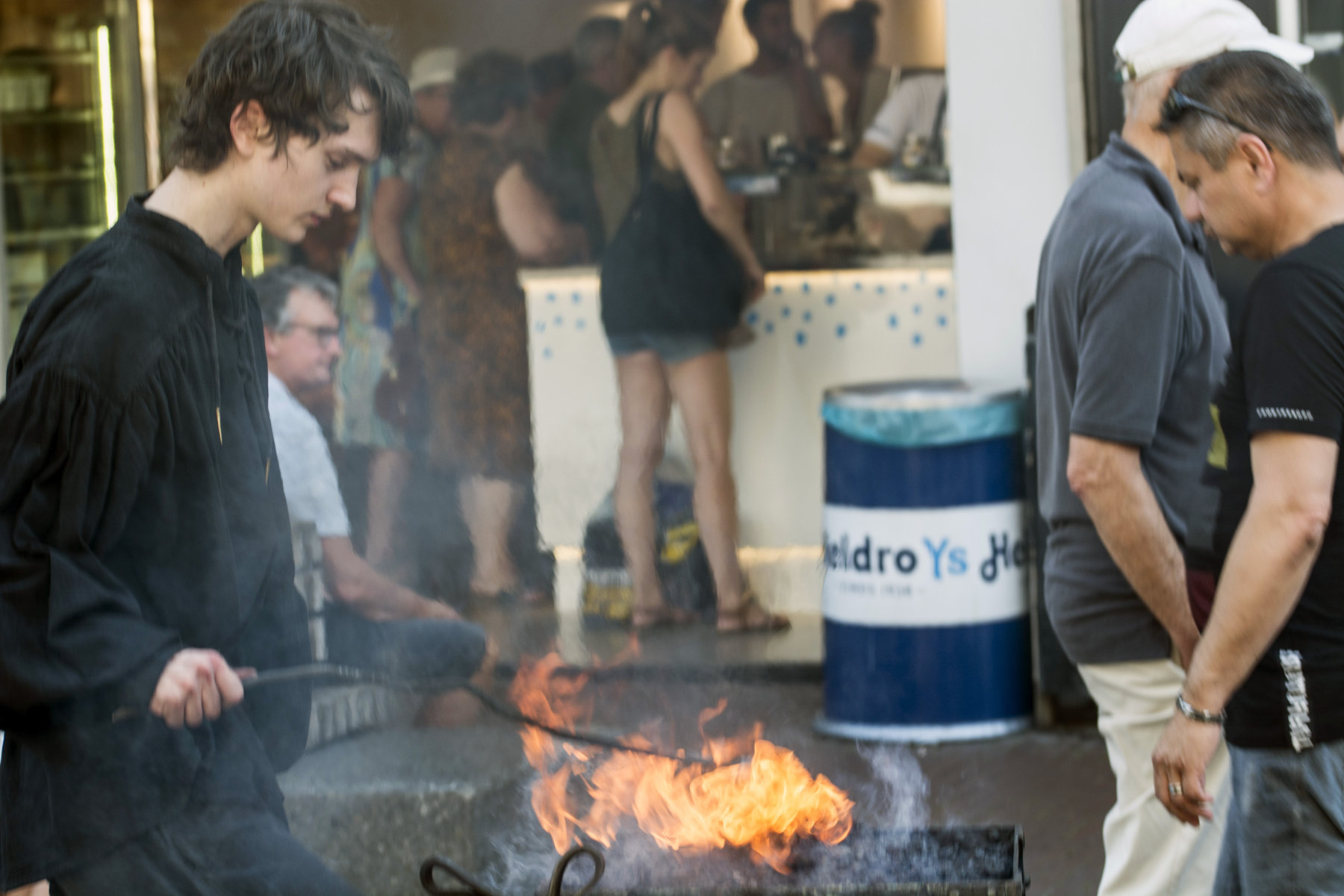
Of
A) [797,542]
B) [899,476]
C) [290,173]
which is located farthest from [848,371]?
[290,173]

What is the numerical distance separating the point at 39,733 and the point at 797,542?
390cm

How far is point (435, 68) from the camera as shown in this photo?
5.49 meters

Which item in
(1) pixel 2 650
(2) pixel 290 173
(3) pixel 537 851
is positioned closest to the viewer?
(1) pixel 2 650

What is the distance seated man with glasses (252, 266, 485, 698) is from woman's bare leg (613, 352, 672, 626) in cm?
122

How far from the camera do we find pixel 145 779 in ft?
6.05

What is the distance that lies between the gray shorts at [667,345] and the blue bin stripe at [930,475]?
105cm

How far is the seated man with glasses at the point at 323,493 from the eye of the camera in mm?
3354

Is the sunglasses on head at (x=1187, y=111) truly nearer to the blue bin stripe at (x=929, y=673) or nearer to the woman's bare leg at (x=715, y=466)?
the blue bin stripe at (x=929, y=673)

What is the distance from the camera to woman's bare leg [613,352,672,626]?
17.5ft

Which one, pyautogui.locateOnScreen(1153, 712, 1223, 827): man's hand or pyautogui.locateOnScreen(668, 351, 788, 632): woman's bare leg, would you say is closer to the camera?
pyautogui.locateOnScreen(1153, 712, 1223, 827): man's hand

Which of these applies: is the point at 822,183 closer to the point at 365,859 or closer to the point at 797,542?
the point at 797,542

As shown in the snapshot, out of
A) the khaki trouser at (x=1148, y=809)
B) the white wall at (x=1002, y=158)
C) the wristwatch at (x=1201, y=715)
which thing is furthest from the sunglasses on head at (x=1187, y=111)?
the white wall at (x=1002, y=158)

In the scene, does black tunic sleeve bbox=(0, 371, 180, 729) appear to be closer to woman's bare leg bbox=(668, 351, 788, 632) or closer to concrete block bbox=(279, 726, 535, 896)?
concrete block bbox=(279, 726, 535, 896)

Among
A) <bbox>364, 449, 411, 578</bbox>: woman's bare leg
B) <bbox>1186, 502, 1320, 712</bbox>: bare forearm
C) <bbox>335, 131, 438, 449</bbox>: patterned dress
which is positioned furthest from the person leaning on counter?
<bbox>1186, 502, 1320, 712</bbox>: bare forearm
